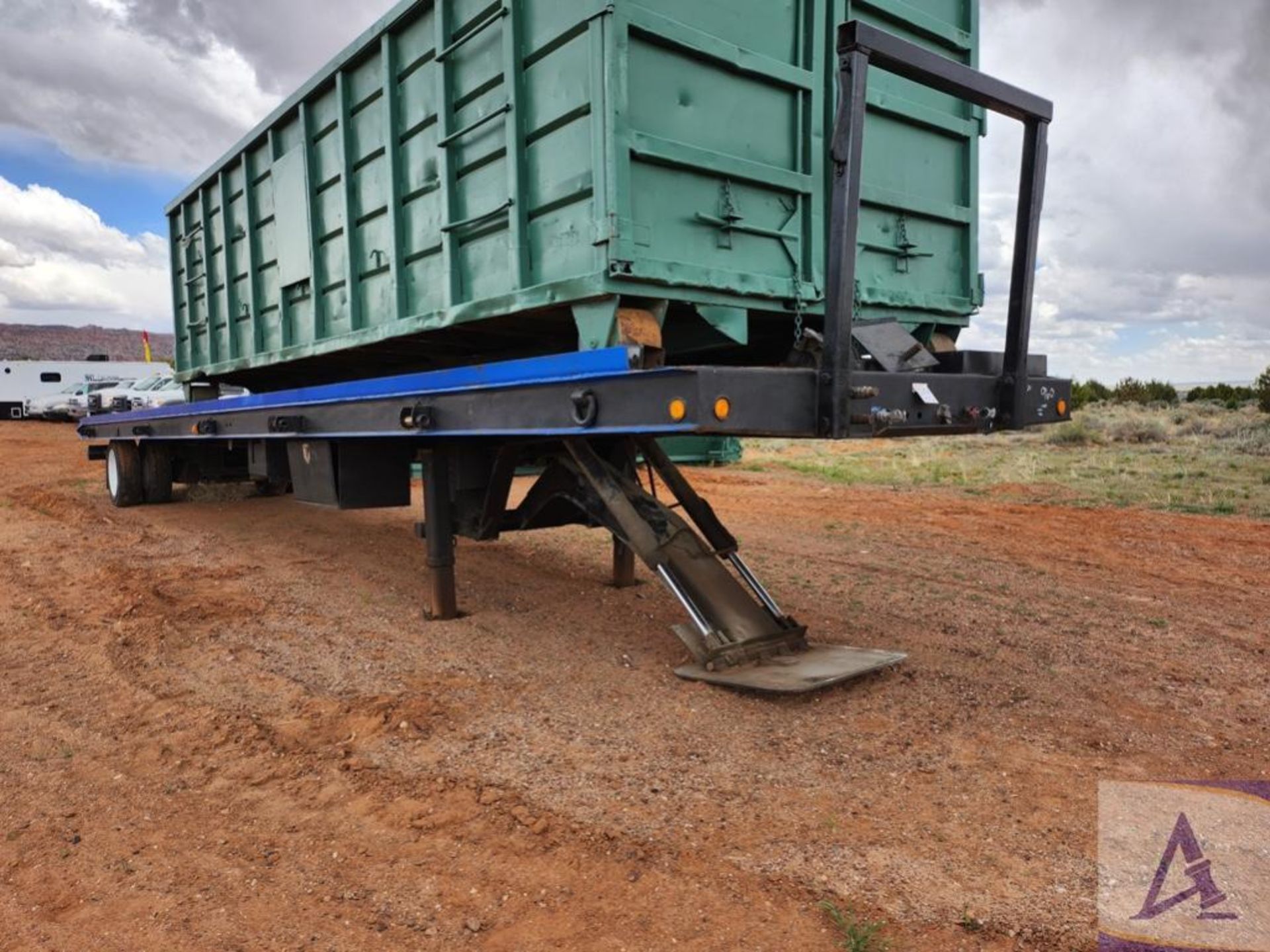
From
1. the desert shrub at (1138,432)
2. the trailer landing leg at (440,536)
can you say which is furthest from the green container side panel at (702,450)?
the desert shrub at (1138,432)

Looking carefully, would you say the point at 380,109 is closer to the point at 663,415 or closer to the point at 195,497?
the point at 663,415

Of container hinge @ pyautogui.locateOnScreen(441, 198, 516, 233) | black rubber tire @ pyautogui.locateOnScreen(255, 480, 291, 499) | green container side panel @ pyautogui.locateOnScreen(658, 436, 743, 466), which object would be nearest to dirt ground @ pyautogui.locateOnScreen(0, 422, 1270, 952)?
container hinge @ pyautogui.locateOnScreen(441, 198, 516, 233)

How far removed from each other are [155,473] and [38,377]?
25.4 m

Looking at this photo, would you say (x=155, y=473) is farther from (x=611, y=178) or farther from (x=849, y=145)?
(x=849, y=145)

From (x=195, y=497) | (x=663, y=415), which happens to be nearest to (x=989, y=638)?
(x=663, y=415)

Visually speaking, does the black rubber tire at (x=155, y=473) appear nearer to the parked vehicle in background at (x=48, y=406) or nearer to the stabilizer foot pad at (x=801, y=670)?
the stabilizer foot pad at (x=801, y=670)

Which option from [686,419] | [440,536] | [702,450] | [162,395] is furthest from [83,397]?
[686,419]

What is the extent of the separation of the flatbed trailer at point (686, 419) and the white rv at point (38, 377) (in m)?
28.6

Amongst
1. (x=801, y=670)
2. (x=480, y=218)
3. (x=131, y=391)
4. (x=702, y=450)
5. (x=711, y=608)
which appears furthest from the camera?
(x=131, y=391)

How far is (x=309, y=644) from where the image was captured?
4.96 metres

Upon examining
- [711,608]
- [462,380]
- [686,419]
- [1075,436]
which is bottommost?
[711,608]

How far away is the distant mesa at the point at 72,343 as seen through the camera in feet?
257

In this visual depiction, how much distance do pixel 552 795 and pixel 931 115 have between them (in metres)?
4.15

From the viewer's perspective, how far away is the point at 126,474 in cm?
1033
